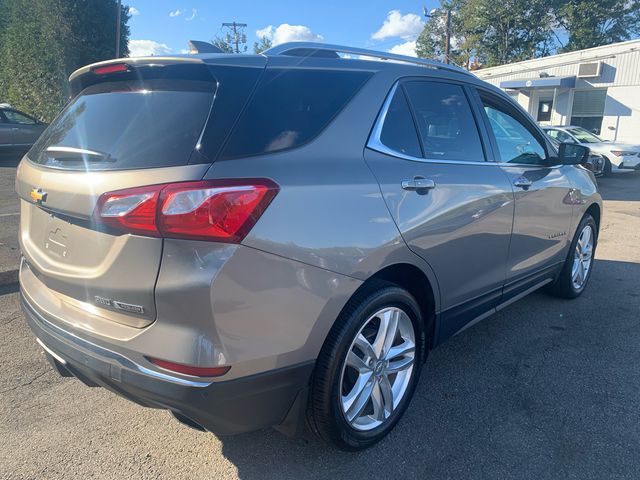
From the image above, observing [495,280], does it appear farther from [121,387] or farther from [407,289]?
[121,387]

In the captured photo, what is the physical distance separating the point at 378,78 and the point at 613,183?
1483 centimetres

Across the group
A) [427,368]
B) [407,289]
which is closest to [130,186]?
[407,289]

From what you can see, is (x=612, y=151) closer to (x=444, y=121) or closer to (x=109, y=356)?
(x=444, y=121)

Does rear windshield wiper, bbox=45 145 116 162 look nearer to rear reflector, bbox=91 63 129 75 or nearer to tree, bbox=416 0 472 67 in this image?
rear reflector, bbox=91 63 129 75

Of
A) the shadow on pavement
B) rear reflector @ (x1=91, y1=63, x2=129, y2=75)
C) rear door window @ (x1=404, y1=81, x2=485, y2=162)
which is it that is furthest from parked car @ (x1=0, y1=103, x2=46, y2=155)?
the shadow on pavement

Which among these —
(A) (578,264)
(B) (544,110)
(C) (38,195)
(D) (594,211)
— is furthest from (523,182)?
(B) (544,110)

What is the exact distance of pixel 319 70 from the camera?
7.46ft

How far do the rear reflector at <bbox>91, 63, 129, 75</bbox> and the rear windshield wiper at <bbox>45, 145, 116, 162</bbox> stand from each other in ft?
1.30

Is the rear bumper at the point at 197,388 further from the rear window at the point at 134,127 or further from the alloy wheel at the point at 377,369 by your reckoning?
the rear window at the point at 134,127

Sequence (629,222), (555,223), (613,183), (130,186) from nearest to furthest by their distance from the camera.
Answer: (130,186) → (555,223) → (629,222) → (613,183)

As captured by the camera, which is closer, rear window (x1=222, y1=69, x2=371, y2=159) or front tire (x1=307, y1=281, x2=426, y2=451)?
rear window (x1=222, y1=69, x2=371, y2=159)

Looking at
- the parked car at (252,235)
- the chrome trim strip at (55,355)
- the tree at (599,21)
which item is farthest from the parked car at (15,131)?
the tree at (599,21)

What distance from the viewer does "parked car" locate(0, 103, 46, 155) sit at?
15.0 metres

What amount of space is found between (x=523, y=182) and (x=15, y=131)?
1639cm
